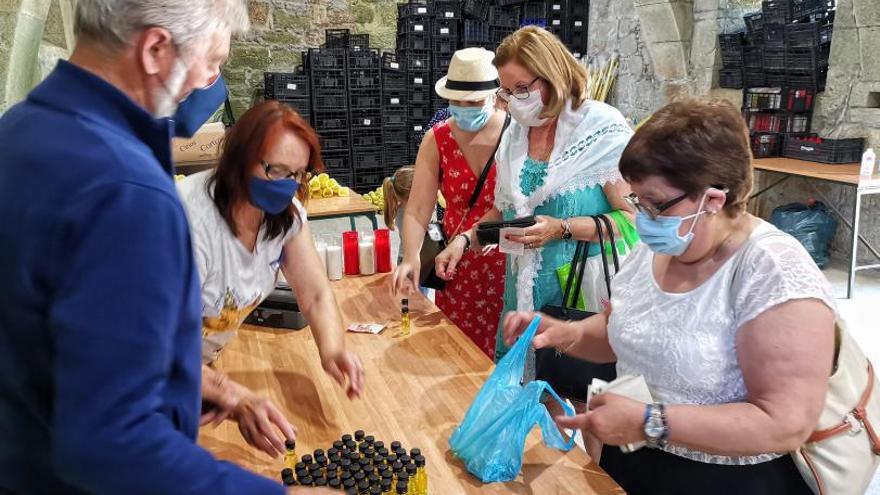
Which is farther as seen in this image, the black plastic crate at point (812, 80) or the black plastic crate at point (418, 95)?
the black plastic crate at point (418, 95)

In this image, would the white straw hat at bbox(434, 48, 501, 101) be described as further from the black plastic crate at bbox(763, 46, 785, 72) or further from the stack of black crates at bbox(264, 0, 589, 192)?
the stack of black crates at bbox(264, 0, 589, 192)

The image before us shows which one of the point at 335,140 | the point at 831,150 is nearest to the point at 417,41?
the point at 335,140

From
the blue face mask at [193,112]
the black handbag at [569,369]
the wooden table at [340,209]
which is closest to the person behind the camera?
the blue face mask at [193,112]

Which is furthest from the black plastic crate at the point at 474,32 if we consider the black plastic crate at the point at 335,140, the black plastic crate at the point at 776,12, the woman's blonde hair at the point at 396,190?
the woman's blonde hair at the point at 396,190

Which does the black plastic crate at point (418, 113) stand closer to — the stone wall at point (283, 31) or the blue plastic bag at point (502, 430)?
Answer: the stone wall at point (283, 31)

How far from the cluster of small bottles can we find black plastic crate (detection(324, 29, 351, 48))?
297 inches

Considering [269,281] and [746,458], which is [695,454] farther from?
[269,281]

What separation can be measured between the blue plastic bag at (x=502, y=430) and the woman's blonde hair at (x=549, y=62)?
1.11 m

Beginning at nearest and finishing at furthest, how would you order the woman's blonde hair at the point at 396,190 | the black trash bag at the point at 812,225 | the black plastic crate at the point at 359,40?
the woman's blonde hair at the point at 396,190
the black trash bag at the point at 812,225
the black plastic crate at the point at 359,40

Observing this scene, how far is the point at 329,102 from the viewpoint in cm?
820

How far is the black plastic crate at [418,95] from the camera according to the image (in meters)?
8.57

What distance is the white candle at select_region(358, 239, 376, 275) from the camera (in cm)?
281

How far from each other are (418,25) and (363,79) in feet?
3.53

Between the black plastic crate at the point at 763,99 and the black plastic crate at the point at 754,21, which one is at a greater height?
the black plastic crate at the point at 754,21
